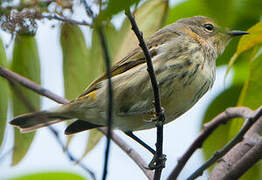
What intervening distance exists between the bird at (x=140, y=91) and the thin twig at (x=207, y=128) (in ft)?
1.27

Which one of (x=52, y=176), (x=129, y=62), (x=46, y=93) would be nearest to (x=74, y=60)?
(x=46, y=93)

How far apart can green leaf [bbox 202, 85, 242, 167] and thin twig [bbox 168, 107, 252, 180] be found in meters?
0.19

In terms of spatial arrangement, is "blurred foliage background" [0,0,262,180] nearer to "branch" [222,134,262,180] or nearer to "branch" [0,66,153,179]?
"branch" [0,66,153,179]

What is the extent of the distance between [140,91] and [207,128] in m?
0.66

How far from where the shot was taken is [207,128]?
3.08m

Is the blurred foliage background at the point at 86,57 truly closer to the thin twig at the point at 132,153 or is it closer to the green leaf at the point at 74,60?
the green leaf at the point at 74,60

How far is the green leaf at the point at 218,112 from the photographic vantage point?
333cm

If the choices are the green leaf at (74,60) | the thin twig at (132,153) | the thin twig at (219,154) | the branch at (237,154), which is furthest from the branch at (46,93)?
the thin twig at (219,154)

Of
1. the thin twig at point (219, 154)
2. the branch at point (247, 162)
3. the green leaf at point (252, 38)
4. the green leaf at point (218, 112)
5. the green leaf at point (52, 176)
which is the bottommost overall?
the green leaf at point (52, 176)

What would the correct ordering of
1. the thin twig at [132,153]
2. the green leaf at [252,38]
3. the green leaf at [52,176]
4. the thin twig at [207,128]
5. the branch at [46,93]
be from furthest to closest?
the thin twig at [132,153], the thin twig at [207,128], the branch at [46,93], the green leaf at [252,38], the green leaf at [52,176]

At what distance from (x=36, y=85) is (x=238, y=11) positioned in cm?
234

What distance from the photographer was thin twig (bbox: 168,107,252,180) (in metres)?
2.87

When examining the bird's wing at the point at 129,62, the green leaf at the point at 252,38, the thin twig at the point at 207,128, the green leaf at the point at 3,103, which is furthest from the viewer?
the bird's wing at the point at 129,62

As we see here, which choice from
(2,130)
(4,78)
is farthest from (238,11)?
(4,78)
